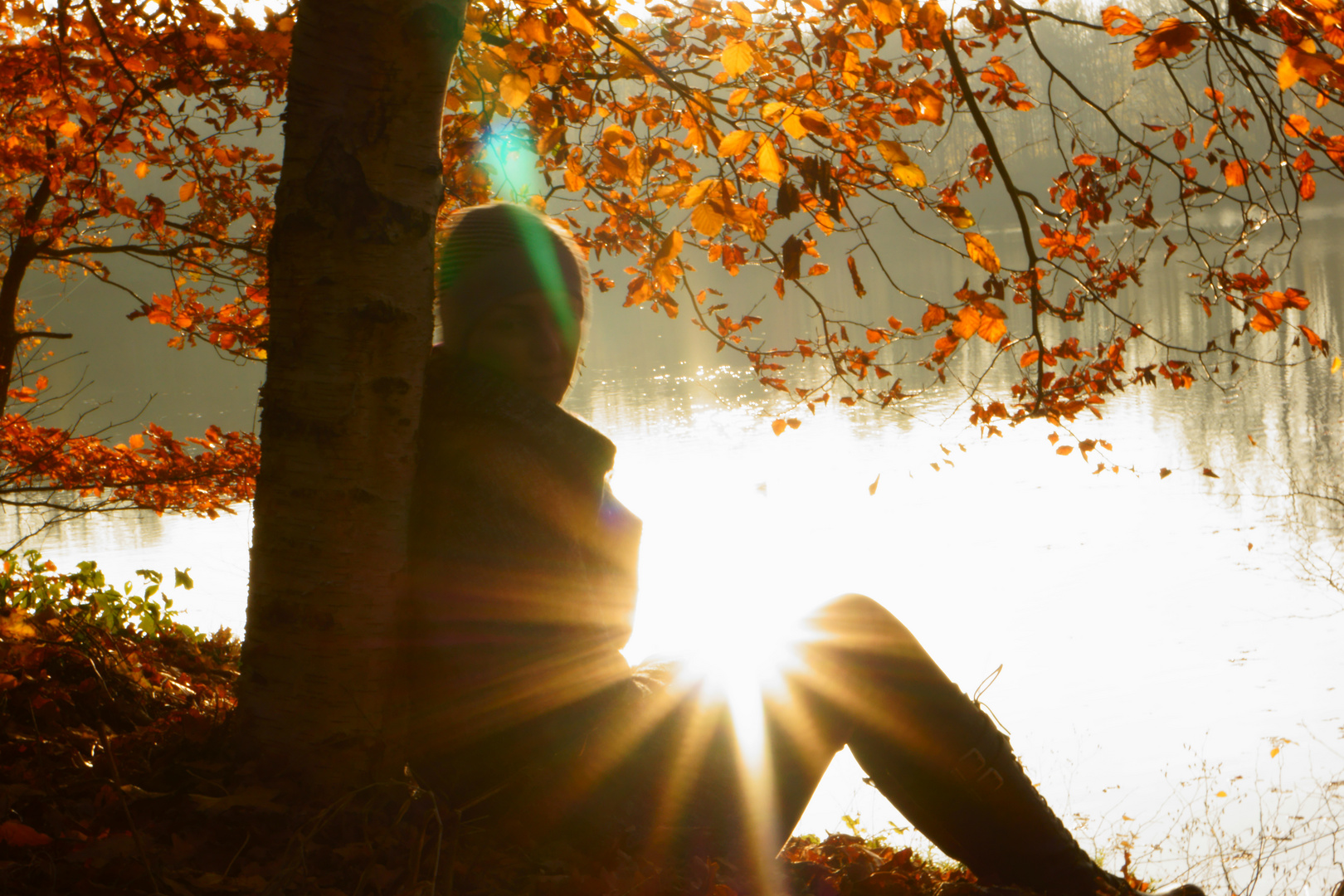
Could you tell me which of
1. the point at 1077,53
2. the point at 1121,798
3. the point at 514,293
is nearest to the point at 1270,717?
the point at 1121,798

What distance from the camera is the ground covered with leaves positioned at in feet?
4.46

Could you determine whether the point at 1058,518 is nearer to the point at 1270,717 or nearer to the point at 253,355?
the point at 1270,717

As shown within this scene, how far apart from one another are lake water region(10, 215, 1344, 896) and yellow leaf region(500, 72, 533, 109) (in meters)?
1.35

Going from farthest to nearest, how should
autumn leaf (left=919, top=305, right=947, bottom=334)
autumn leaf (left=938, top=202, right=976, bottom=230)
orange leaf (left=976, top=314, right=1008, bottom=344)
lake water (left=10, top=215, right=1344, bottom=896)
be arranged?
lake water (left=10, top=215, right=1344, bottom=896), autumn leaf (left=919, top=305, right=947, bottom=334), orange leaf (left=976, top=314, right=1008, bottom=344), autumn leaf (left=938, top=202, right=976, bottom=230)

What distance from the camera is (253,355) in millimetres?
4582

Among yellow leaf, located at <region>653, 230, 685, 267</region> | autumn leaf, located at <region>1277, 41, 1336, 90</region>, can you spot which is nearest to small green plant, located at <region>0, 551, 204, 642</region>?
yellow leaf, located at <region>653, 230, 685, 267</region>

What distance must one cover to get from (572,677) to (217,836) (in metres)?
0.61

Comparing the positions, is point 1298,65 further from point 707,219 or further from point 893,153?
point 707,219

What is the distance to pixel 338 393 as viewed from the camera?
1.58 metres

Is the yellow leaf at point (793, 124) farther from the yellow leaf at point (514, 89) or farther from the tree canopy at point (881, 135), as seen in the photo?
the yellow leaf at point (514, 89)

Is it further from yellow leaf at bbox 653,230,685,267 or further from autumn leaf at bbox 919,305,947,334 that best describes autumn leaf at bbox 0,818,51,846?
autumn leaf at bbox 919,305,947,334

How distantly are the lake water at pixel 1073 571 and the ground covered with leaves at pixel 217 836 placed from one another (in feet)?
1.72

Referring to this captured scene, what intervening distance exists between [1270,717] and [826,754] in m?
5.74

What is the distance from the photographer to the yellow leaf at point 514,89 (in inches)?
85.7
